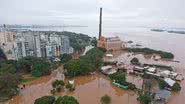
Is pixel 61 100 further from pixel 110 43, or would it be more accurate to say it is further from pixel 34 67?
pixel 110 43

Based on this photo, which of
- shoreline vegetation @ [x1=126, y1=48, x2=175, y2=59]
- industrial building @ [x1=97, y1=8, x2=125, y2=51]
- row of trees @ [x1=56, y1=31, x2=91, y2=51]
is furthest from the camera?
industrial building @ [x1=97, y1=8, x2=125, y2=51]

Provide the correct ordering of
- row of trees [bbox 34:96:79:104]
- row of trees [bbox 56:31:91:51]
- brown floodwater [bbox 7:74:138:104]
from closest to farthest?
row of trees [bbox 34:96:79:104], brown floodwater [bbox 7:74:138:104], row of trees [bbox 56:31:91:51]

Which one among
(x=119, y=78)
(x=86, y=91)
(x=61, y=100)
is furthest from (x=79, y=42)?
(x=61, y=100)

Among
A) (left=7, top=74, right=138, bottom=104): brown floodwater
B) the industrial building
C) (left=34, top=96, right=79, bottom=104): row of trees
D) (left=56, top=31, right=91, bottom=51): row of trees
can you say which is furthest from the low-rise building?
(left=34, top=96, right=79, bottom=104): row of trees

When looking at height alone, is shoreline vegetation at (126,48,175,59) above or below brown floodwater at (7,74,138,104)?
above

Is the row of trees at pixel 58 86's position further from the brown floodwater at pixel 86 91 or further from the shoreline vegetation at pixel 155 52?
the shoreline vegetation at pixel 155 52

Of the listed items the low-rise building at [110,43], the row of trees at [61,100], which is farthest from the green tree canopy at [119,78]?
the low-rise building at [110,43]

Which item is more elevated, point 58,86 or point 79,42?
point 79,42

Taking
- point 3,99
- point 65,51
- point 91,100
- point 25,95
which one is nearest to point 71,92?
point 91,100

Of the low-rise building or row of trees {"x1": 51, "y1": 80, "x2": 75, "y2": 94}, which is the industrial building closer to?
the low-rise building

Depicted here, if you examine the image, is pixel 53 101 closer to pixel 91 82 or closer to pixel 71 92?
pixel 71 92

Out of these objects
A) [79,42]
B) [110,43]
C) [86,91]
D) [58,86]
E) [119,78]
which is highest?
[110,43]
